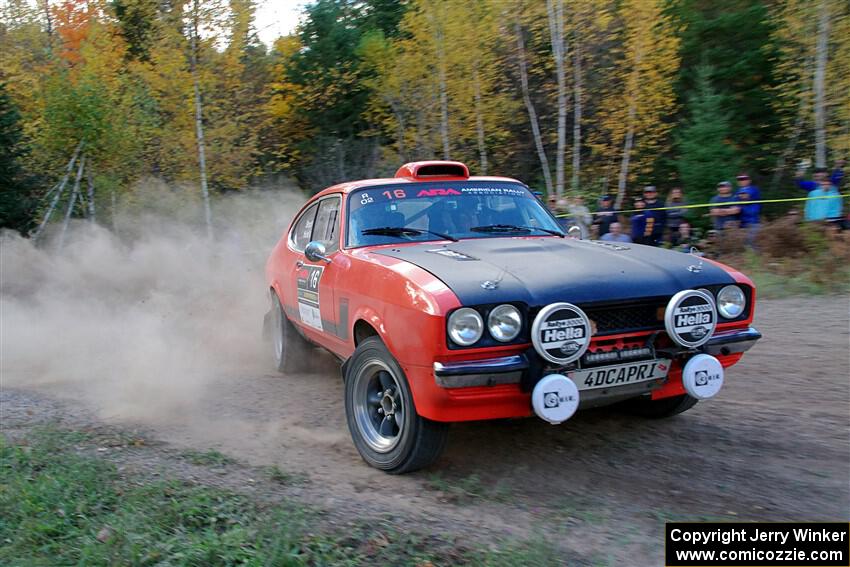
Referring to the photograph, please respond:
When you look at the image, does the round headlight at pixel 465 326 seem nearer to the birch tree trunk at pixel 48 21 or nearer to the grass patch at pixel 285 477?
the grass patch at pixel 285 477

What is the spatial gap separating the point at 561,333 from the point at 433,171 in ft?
8.18

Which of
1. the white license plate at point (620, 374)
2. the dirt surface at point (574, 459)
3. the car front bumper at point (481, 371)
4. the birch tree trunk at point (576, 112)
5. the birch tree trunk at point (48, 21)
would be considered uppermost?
the birch tree trunk at point (48, 21)

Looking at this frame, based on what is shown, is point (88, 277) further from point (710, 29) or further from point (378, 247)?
point (710, 29)

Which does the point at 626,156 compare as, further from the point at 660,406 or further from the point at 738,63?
the point at 660,406

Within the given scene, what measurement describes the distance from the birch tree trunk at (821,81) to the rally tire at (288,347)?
1460cm

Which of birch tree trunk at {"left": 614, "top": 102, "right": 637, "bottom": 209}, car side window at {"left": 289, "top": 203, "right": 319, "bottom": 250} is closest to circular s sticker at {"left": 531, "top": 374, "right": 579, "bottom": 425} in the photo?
car side window at {"left": 289, "top": 203, "right": 319, "bottom": 250}

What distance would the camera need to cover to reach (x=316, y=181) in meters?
27.0

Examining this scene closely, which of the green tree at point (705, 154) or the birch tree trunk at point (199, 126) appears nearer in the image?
the green tree at point (705, 154)

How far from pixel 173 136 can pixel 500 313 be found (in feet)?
68.4

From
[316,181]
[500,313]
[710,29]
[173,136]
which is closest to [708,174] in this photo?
[710,29]

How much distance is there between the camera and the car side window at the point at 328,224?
552 cm

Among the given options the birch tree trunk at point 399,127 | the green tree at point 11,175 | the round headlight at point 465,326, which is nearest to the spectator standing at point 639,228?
the round headlight at point 465,326

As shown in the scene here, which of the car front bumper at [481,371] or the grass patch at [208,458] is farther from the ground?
the car front bumper at [481,371]

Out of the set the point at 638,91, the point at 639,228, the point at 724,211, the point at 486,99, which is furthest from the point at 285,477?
the point at 486,99
